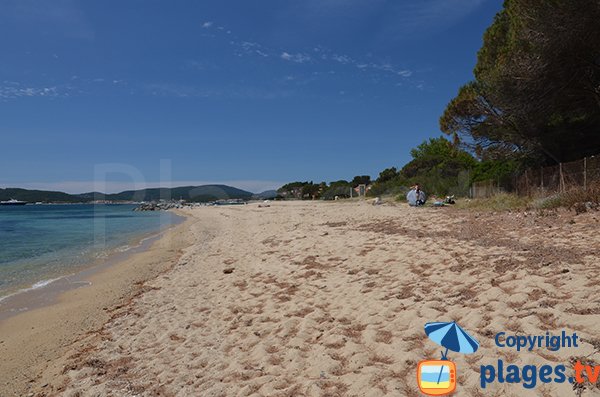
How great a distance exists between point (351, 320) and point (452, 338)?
130cm

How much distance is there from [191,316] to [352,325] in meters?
2.61

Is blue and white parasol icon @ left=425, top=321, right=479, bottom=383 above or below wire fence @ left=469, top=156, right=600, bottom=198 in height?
below

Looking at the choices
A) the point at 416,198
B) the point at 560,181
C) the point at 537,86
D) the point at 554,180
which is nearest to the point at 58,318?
the point at 560,181

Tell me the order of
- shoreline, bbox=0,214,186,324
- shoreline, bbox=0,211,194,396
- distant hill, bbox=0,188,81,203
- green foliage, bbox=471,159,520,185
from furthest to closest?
distant hill, bbox=0,188,81,203 < green foliage, bbox=471,159,520,185 < shoreline, bbox=0,214,186,324 < shoreline, bbox=0,211,194,396

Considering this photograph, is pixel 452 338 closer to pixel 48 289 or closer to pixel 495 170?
pixel 48 289

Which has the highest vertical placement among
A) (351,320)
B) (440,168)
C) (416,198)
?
(440,168)

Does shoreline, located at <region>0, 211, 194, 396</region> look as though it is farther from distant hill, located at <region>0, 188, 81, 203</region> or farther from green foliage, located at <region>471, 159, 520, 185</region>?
distant hill, located at <region>0, 188, 81, 203</region>

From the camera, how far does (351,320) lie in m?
4.28

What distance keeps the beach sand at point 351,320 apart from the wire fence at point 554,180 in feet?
12.9

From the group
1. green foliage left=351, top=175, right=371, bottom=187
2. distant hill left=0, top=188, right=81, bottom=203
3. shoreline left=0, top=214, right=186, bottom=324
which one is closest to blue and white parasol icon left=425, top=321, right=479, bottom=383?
shoreline left=0, top=214, right=186, bottom=324

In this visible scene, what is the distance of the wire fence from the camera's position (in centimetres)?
1066

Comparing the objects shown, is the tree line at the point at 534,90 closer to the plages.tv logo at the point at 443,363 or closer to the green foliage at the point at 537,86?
the green foliage at the point at 537,86

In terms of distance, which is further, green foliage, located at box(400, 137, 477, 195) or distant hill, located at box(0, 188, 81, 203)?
distant hill, located at box(0, 188, 81, 203)

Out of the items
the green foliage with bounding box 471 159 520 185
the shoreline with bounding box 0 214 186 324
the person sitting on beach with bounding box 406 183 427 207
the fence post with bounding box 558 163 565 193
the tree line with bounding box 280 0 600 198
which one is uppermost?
the tree line with bounding box 280 0 600 198
